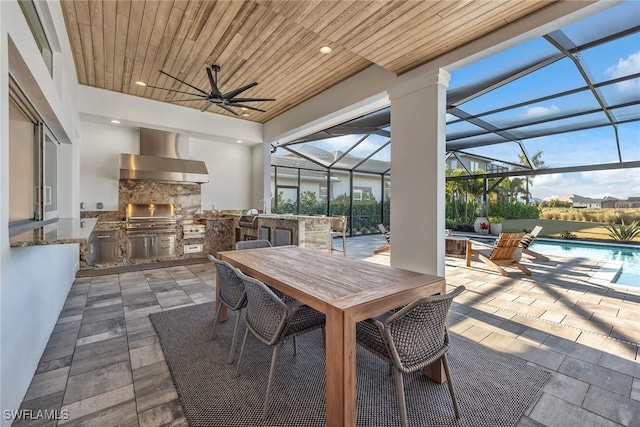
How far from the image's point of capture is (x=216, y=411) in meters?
1.62

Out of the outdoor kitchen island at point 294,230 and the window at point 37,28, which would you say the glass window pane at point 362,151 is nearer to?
the outdoor kitchen island at point 294,230

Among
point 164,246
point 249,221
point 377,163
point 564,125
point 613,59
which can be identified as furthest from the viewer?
point 377,163

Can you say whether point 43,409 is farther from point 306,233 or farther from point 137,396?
point 306,233

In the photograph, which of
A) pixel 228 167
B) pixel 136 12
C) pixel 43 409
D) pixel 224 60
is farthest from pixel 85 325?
pixel 228 167

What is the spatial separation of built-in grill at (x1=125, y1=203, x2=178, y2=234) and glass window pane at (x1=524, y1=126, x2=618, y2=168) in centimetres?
948

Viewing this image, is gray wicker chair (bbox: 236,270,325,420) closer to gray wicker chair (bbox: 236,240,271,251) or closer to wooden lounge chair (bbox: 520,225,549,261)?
gray wicker chair (bbox: 236,240,271,251)

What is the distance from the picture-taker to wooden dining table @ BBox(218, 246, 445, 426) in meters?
1.35

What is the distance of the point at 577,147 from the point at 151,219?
10.6 metres

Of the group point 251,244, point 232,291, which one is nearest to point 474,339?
point 232,291

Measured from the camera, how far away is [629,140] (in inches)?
252

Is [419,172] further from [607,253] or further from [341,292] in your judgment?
[607,253]

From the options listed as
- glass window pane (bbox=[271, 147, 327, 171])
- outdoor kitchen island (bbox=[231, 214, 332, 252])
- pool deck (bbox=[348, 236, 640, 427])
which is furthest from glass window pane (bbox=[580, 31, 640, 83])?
glass window pane (bbox=[271, 147, 327, 171])

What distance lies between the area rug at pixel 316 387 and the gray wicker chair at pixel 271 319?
0.16m

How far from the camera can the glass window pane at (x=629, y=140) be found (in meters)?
6.25
